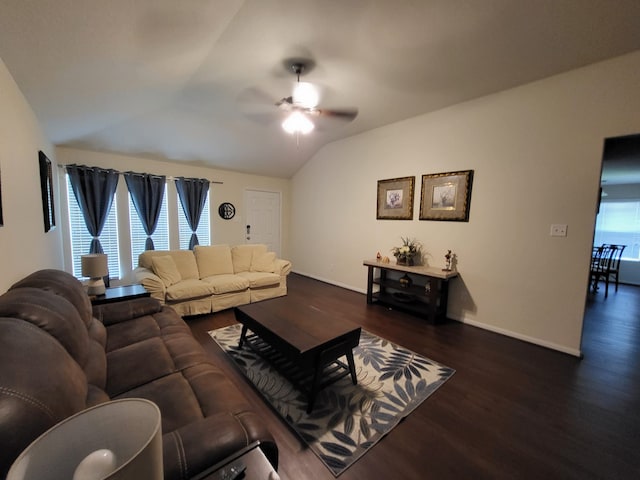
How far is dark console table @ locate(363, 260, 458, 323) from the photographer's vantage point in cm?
332

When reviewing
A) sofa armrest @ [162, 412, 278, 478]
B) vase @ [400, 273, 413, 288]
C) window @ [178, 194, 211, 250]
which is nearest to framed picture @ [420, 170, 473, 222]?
vase @ [400, 273, 413, 288]

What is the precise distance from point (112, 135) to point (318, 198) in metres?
3.57

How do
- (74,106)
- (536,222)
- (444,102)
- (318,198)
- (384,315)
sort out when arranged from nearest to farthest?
(74,106)
(536,222)
(444,102)
(384,315)
(318,198)

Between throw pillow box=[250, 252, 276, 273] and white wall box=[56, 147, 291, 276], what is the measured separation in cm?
158

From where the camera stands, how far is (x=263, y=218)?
6.13m

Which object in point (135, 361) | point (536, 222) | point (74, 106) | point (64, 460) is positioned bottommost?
point (135, 361)

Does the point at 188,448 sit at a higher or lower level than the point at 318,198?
lower

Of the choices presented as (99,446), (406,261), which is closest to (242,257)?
(406,261)

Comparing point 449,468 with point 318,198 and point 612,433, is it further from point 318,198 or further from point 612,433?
point 318,198

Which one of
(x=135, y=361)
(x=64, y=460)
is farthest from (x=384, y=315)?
(x=64, y=460)

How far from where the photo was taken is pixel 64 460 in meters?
0.53

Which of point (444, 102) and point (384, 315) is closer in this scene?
point (444, 102)

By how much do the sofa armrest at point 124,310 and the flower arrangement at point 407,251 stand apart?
10.1 feet

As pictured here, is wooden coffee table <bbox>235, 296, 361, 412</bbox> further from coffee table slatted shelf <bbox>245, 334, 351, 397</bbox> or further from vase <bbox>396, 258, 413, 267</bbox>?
vase <bbox>396, 258, 413, 267</bbox>
